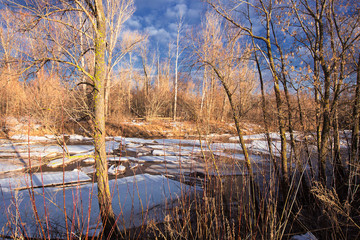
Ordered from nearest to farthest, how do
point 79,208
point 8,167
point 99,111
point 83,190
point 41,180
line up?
point 99,111, point 79,208, point 83,190, point 41,180, point 8,167

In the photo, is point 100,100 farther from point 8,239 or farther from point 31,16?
point 8,239

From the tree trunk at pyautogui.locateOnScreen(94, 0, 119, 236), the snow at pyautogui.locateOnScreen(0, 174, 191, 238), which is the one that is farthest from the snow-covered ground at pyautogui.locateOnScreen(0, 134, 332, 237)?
the tree trunk at pyautogui.locateOnScreen(94, 0, 119, 236)

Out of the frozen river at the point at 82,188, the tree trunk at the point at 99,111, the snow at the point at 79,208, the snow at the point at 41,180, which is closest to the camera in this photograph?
the frozen river at the point at 82,188

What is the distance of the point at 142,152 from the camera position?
27.3ft

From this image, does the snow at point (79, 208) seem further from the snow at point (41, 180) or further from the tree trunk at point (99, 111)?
the snow at point (41, 180)

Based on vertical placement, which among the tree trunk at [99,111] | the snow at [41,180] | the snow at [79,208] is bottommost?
the snow at [79,208]

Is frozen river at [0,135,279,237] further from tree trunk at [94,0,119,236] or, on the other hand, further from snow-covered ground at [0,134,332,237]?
tree trunk at [94,0,119,236]

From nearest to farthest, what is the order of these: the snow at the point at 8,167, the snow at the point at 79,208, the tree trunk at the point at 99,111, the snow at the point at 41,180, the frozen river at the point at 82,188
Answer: the frozen river at the point at 82,188, the tree trunk at the point at 99,111, the snow at the point at 79,208, the snow at the point at 41,180, the snow at the point at 8,167

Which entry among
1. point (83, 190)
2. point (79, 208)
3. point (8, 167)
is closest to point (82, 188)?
point (83, 190)

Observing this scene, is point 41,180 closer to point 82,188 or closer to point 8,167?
point 82,188

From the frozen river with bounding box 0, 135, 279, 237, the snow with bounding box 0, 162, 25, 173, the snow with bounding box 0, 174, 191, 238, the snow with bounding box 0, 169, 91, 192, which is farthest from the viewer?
the snow with bounding box 0, 162, 25, 173

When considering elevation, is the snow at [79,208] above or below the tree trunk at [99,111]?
below

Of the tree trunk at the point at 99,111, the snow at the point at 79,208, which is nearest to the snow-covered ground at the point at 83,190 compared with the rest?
the snow at the point at 79,208

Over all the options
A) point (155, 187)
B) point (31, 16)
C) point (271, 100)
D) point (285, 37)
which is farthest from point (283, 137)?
point (31, 16)
